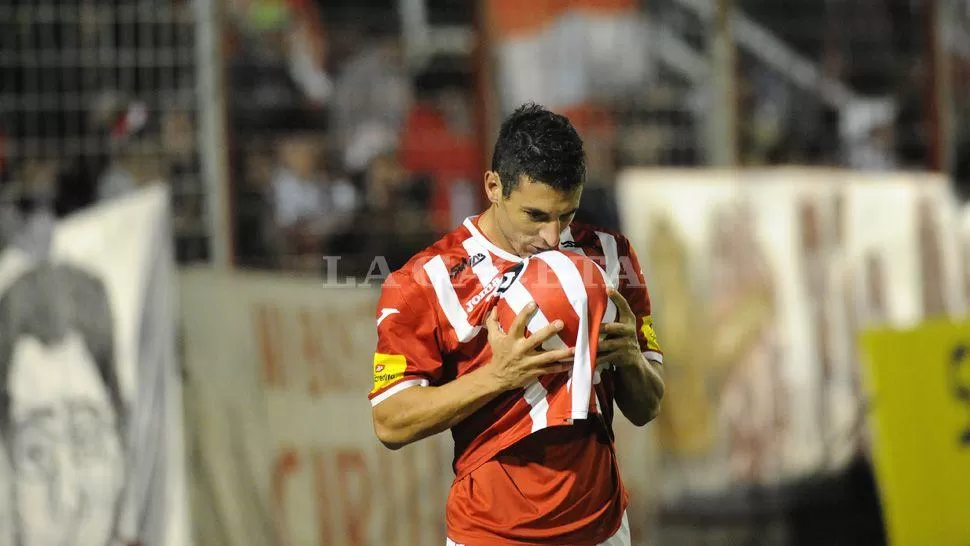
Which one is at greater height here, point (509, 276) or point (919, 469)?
point (509, 276)

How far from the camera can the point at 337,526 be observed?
281 inches

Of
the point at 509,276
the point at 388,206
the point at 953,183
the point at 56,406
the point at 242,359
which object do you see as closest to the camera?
the point at 509,276

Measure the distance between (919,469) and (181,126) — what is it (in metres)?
4.94

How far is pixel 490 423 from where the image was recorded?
369 cm

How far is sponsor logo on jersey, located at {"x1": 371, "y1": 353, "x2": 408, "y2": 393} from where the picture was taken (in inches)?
144

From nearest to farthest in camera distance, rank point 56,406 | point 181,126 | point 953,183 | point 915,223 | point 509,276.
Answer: point 509,276 → point 56,406 → point 181,126 → point 915,223 → point 953,183

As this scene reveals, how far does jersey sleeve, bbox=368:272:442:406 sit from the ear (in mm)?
329

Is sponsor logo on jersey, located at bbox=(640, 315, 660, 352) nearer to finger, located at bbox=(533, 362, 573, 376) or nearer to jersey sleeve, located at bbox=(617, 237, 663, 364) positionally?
jersey sleeve, located at bbox=(617, 237, 663, 364)

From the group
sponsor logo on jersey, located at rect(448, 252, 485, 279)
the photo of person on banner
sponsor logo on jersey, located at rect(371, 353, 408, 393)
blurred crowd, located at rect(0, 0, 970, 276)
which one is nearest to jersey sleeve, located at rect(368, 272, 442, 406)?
sponsor logo on jersey, located at rect(371, 353, 408, 393)

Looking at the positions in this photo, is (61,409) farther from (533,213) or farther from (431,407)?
(533,213)

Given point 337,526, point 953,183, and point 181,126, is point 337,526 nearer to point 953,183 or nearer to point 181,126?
point 181,126

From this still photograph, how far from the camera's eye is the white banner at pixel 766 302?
8.00m

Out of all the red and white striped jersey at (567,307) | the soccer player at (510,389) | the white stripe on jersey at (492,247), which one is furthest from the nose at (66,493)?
the red and white striped jersey at (567,307)

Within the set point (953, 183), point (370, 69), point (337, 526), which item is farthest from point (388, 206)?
point (953, 183)
